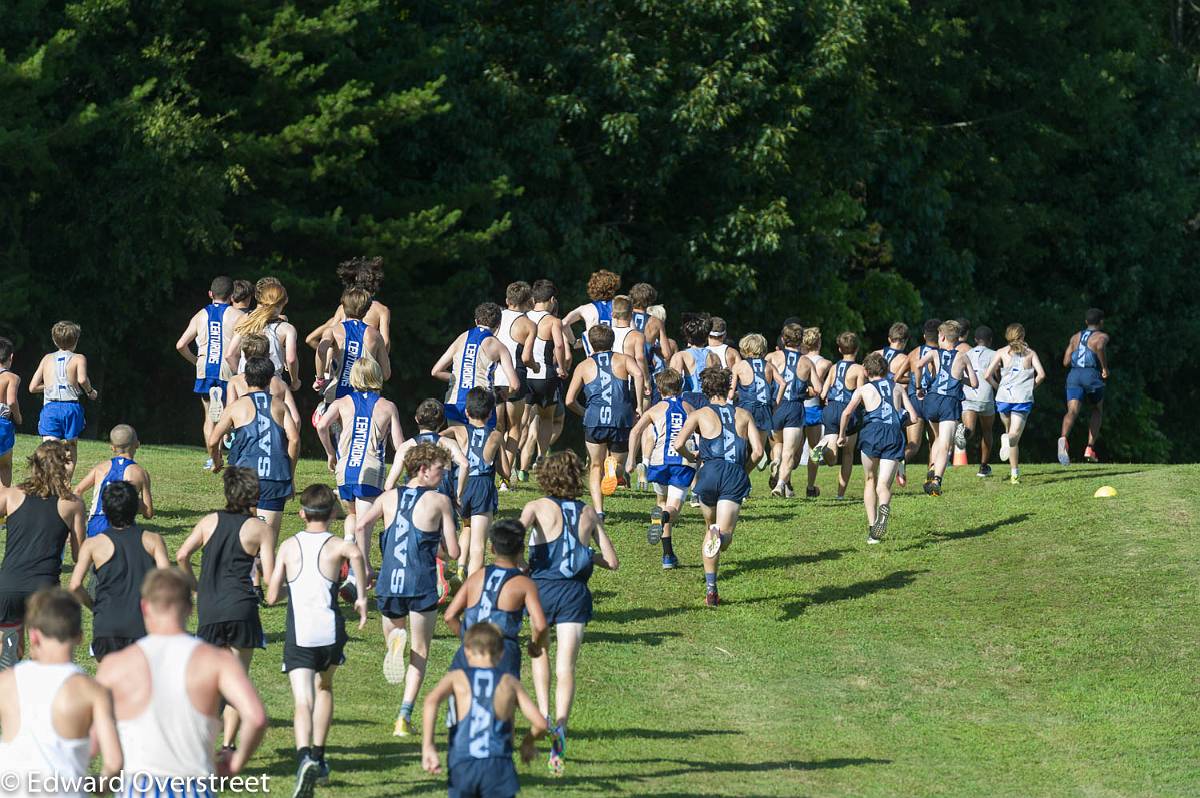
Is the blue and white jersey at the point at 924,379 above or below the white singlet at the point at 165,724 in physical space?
above

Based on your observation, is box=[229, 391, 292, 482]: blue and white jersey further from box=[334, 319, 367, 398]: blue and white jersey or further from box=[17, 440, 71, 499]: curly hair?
box=[334, 319, 367, 398]: blue and white jersey

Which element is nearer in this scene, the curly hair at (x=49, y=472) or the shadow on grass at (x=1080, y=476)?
the curly hair at (x=49, y=472)

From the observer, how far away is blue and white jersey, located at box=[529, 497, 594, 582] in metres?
10.7

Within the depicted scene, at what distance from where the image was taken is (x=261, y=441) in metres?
13.4

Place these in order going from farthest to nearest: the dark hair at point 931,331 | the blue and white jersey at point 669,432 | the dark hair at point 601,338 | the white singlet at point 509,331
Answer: the dark hair at point 931,331
the white singlet at point 509,331
the dark hair at point 601,338
the blue and white jersey at point 669,432

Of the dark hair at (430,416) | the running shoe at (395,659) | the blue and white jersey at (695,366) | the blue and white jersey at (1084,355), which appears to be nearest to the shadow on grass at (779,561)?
the blue and white jersey at (695,366)

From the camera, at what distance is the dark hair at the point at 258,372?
13172 mm

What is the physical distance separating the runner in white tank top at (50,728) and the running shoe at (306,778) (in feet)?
7.80

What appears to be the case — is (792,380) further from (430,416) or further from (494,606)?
(494,606)

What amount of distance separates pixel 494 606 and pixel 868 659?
19.2 feet

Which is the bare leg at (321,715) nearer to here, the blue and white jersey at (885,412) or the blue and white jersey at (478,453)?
the blue and white jersey at (478,453)

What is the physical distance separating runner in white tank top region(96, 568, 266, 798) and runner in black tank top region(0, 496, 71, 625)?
12.2ft

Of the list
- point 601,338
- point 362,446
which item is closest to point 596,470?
point 601,338

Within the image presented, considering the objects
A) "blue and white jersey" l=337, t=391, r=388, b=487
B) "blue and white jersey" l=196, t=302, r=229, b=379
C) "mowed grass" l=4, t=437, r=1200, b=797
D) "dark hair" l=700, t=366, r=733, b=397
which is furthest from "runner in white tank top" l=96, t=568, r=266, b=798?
"blue and white jersey" l=196, t=302, r=229, b=379
